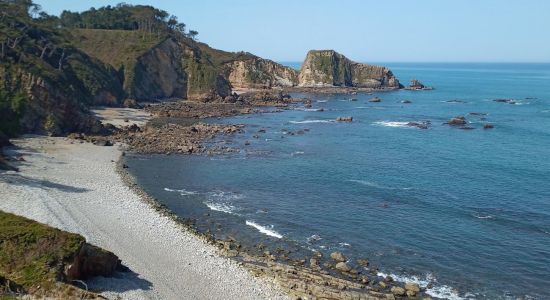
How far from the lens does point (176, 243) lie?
115ft

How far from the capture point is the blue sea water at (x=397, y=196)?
34.4 m

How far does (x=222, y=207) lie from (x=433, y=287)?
2054cm

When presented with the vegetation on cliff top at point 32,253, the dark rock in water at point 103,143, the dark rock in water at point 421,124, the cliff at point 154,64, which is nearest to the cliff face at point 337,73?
the cliff at point 154,64

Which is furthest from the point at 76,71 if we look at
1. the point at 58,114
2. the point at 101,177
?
the point at 101,177

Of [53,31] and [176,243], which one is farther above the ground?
[53,31]

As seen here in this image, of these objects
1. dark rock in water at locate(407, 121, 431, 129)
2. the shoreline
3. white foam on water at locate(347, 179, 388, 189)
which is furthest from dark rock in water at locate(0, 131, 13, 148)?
dark rock in water at locate(407, 121, 431, 129)

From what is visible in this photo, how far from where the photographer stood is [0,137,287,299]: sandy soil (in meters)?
28.4

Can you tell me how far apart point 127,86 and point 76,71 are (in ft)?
49.2

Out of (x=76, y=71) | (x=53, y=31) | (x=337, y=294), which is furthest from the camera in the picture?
(x=53, y=31)

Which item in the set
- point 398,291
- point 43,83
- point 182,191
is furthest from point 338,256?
point 43,83

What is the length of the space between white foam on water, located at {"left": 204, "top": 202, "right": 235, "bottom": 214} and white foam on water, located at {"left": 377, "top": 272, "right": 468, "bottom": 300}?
52.7ft

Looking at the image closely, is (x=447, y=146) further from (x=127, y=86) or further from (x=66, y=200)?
(x=127, y=86)

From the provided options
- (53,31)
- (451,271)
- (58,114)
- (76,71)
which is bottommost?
(451,271)

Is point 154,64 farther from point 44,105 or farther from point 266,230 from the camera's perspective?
point 266,230
